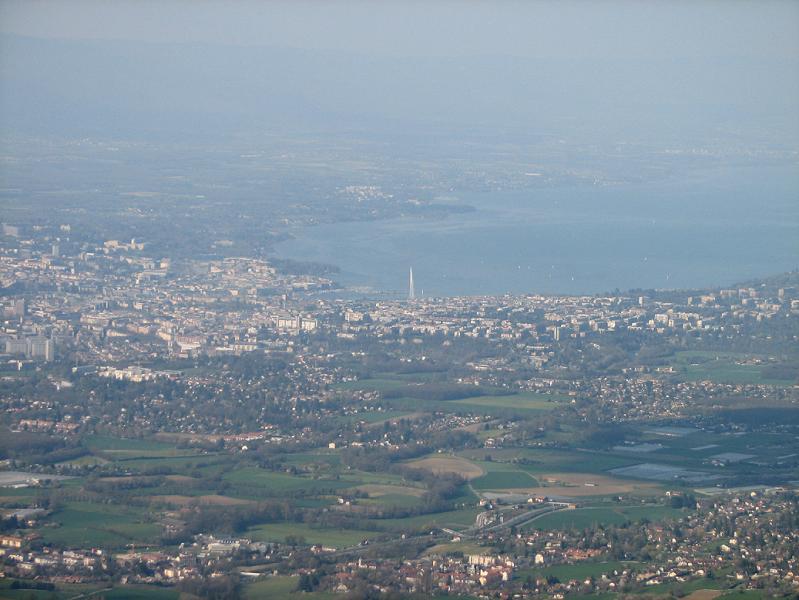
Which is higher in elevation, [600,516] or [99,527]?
[99,527]

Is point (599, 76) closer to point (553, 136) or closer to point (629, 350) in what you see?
point (553, 136)

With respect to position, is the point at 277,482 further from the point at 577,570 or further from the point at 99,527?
the point at 577,570

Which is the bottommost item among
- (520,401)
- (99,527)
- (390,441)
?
(99,527)

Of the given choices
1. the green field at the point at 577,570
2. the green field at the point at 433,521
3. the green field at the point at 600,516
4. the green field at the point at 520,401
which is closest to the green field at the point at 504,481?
the green field at the point at 433,521

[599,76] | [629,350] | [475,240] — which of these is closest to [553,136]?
[599,76]

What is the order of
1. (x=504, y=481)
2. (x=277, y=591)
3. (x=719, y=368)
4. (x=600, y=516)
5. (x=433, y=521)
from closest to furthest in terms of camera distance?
(x=277, y=591), (x=433, y=521), (x=600, y=516), (x=504, y=481), (x=719, y=368)

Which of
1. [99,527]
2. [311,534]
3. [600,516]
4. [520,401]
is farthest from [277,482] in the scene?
[520,401]

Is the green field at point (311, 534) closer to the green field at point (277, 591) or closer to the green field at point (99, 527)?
the green field at point (99, 527)
